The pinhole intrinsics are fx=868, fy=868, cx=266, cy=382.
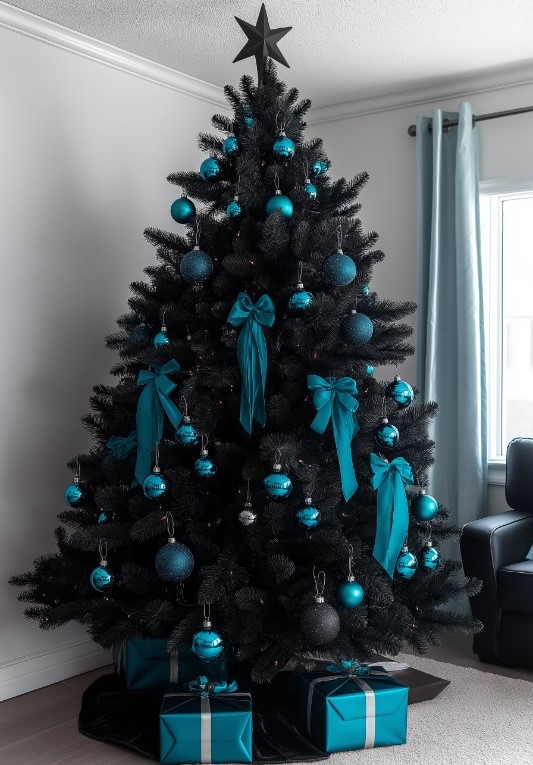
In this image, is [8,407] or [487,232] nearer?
[8,407]

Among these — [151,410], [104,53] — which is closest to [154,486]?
[151,410]

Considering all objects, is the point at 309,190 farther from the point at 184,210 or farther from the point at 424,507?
the point at 424,507

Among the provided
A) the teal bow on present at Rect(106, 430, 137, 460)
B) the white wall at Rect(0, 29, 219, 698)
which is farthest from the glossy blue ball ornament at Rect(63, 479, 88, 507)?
the white wall at Rect(0, 29, 219, 698)

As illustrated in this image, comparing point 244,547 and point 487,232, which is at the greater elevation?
point 487,232

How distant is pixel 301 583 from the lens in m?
2.66

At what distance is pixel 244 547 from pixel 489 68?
250 cm

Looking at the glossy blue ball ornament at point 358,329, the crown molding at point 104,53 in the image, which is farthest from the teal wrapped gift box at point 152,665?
the crown molding at point 104,53

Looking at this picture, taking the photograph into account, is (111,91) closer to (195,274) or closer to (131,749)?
(195,274)

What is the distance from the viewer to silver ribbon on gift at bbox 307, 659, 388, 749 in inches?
106

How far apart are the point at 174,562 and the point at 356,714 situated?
749mm

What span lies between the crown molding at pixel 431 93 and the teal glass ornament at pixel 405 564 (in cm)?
233

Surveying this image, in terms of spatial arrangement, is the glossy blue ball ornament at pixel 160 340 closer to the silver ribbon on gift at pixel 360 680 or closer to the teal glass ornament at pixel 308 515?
the teal glass ornament at pixel 308 515

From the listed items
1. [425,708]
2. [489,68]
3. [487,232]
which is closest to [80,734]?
[425,708]

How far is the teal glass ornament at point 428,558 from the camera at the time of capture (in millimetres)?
2896
